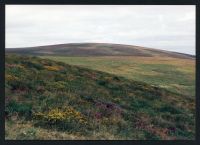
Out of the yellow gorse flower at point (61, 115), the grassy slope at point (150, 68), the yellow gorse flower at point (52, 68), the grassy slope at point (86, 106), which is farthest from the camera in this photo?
the grassy slope at point (150, 68)

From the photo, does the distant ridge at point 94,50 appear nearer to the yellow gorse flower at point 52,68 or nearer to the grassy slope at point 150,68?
the grassy slope at point 150,68

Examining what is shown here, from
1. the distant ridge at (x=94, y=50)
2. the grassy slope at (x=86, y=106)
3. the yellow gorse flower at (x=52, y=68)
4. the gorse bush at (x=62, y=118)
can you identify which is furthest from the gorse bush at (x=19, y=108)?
the distant ridge at (x=94, y=50)

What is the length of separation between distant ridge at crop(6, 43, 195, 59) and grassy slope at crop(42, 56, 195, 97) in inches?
10.0

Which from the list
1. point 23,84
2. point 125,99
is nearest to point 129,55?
point 125,99

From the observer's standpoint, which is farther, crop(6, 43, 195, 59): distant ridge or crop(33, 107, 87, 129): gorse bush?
crop(6, 43, 195, 59): distant ridge

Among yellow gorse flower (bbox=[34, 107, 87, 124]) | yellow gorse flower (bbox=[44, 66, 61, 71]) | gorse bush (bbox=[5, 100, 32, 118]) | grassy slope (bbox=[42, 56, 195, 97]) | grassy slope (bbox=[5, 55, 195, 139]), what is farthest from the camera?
grassy slope (bbox=[42, 56, 195, 97])

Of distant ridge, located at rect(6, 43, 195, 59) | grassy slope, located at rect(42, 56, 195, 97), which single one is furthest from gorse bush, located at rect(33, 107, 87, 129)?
grassy slope, located at rect(42, 56, 195, 97)

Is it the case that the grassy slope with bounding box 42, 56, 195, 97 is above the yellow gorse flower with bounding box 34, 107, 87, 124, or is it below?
above

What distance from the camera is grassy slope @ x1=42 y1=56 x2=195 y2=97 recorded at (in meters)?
21.7

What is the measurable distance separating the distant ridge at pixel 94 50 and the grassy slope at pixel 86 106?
1159 mm

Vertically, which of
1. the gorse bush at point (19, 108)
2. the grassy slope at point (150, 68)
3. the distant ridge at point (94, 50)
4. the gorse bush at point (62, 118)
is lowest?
the gorse bush at point (62, 118)

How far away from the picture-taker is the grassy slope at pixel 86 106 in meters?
13.8

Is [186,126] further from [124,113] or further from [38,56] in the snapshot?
[38,56]

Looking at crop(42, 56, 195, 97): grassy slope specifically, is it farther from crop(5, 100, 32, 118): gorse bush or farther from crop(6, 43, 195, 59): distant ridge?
crop(5, 100, 32, 118): gorse bush
